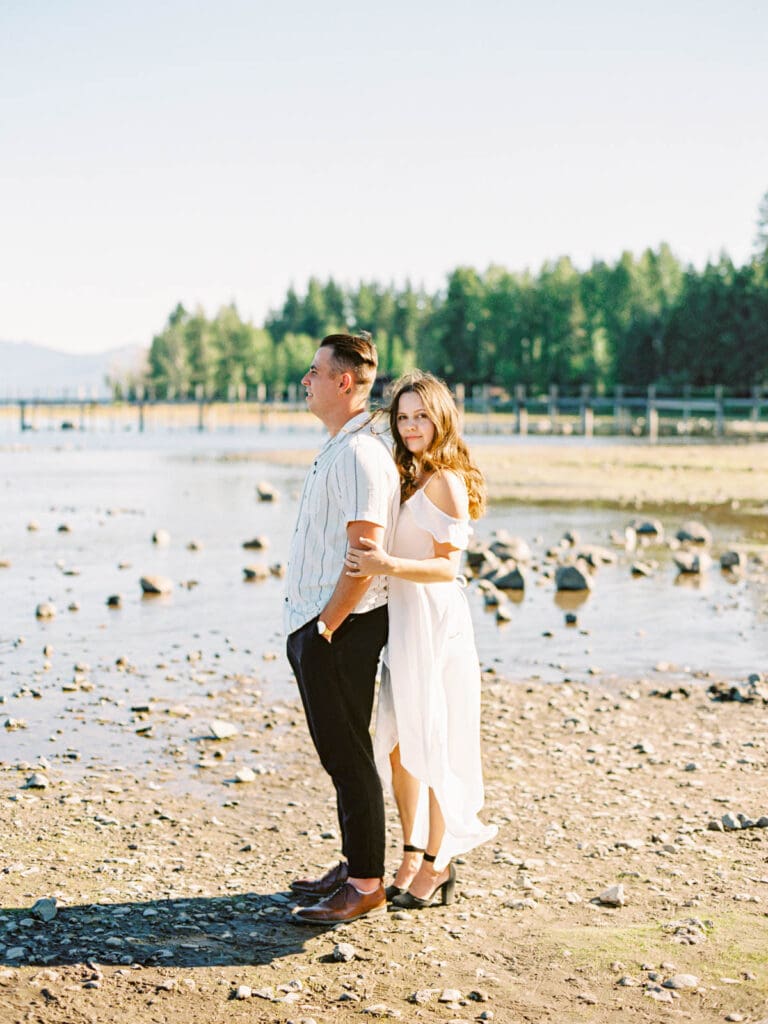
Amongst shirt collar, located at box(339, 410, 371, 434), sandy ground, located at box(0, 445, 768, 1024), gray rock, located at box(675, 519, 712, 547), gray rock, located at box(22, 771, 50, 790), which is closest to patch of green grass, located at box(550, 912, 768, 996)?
sandy ground, located at box(0, 445, 768, 1024)

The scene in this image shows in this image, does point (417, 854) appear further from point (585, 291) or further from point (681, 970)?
point (585, 291)

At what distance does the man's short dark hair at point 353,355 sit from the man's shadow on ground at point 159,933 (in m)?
2.38

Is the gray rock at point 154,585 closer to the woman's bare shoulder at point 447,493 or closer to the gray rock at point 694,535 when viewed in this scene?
the gray rock at point 694,535

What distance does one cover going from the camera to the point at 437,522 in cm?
539

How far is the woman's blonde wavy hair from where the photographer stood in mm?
5434

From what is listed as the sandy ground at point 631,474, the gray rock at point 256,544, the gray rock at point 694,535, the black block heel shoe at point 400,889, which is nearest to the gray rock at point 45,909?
the black block heel shoe at point 400,889

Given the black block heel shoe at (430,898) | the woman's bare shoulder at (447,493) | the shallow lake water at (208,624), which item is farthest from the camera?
the shallow lake water at (208,624)

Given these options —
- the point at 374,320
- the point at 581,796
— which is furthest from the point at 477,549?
the point at 374,320

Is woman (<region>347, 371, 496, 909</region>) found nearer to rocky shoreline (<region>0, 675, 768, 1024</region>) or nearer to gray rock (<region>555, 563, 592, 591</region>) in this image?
rocky shoreline (<region>0, 675, 768, 1024</region>)

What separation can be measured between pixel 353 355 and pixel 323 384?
0.18 meters

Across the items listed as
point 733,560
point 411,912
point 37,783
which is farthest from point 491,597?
point 411,912

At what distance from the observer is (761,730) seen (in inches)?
363

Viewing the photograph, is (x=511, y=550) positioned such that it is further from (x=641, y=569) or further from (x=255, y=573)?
(x=255, y=573)

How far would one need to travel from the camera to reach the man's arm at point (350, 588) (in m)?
5.14
